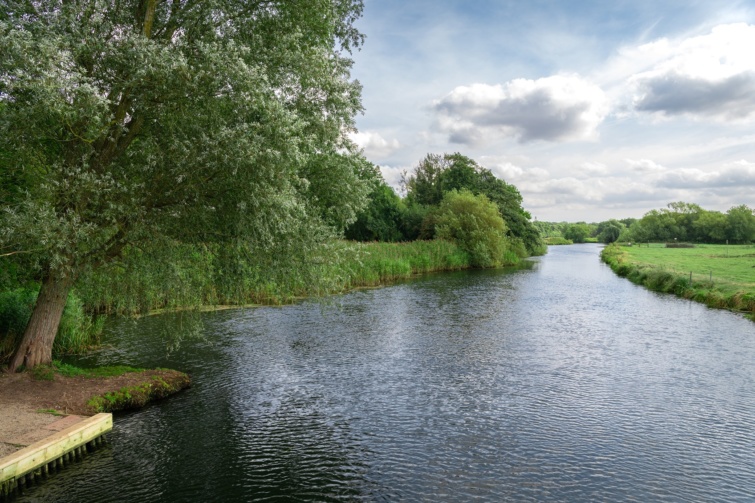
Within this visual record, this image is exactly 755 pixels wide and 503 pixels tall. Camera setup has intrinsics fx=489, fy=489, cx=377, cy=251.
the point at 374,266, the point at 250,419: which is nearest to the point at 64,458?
the point at 250,419

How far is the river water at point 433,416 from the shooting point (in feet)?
31.6

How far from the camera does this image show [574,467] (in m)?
10.3

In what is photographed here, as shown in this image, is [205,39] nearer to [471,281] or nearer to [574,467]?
[574,467]

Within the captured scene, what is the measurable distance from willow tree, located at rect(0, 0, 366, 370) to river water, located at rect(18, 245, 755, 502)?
4.47m

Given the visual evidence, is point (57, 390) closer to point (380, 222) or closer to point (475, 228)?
point (475, 228)

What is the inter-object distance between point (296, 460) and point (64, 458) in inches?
189

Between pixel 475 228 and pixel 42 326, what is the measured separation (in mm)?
53272

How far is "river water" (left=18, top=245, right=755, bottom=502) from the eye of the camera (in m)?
9.62

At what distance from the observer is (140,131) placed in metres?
14.1

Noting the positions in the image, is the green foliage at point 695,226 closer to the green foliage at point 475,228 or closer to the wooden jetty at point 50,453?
the green foliage at point 475,228

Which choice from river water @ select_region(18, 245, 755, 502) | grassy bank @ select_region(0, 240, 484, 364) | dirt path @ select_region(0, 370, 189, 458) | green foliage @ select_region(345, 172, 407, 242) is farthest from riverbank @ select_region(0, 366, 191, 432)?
green foliage @ select_region(345, 172, 407, 242)

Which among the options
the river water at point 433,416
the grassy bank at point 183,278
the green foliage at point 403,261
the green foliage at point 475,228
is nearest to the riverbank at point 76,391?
the river water at point 433,416

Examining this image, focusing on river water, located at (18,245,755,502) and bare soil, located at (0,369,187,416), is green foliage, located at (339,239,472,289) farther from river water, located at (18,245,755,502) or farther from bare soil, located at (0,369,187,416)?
bare soil, located at (0,369,187,416)

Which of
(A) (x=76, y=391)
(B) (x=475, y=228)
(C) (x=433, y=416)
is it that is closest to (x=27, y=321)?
(A) (x=76, y=391)
